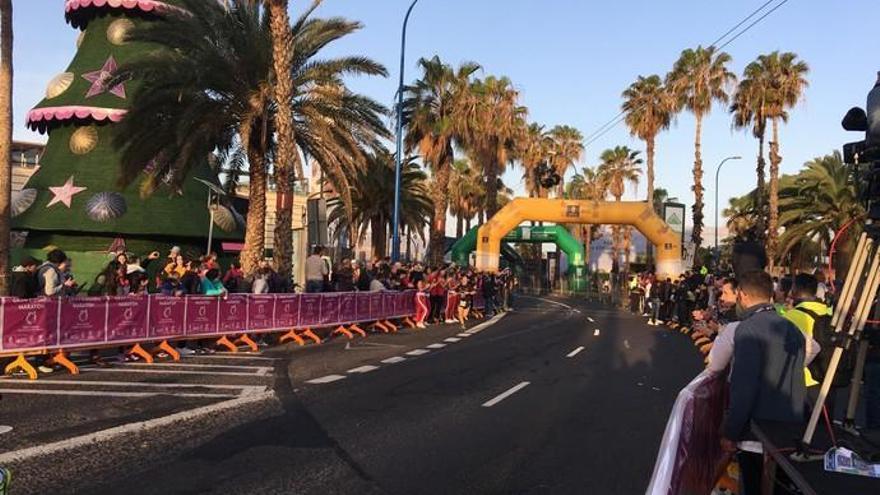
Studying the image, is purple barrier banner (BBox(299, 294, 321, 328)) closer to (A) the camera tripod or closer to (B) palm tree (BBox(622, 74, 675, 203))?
(A) the camera tripod

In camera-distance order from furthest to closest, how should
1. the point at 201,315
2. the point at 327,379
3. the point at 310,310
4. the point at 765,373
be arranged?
the point at 310,310, the point at 201,315, the point at 327,379, the point at 765,373

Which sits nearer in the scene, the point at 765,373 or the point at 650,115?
the point at 765,373

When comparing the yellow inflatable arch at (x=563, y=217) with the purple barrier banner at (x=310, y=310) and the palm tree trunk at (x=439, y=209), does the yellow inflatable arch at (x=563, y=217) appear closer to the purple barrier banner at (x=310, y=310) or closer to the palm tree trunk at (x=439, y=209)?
the palm tree trunk at (x=439, y=209)

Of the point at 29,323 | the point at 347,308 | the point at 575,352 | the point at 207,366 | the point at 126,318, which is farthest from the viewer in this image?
the point at 347,308

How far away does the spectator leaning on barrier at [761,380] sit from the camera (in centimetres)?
432

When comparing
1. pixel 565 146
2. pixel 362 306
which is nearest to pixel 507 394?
pixel 362 306

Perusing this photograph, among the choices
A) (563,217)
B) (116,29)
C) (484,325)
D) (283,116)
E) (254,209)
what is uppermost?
(116,29)

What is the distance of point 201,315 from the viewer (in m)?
14.4

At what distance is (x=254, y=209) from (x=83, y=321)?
35.5ft

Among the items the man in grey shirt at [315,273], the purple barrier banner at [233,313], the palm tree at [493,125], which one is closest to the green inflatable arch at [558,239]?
the palm tree at [493,125]

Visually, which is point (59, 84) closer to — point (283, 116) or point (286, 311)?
point (283, 116)

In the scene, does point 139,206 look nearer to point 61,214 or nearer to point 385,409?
point 61,214

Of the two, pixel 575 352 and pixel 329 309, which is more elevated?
pixel 329 309

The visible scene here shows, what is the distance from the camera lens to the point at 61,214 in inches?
1480
